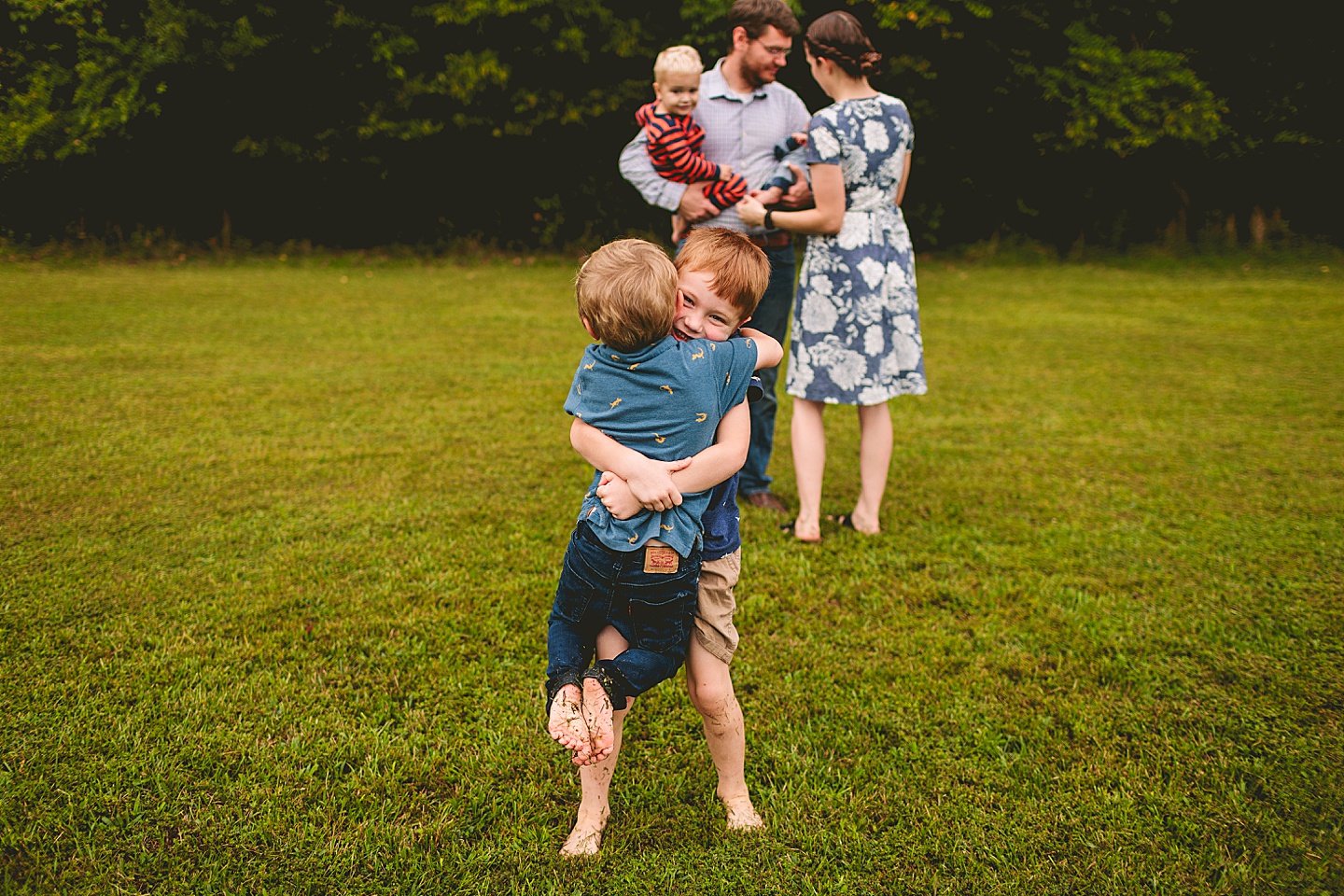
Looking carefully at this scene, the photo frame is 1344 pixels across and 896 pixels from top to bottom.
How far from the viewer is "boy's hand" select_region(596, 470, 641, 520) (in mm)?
1847

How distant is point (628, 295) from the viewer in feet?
5.76

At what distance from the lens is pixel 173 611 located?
3217 millimetres

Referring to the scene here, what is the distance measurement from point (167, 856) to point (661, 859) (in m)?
1.10

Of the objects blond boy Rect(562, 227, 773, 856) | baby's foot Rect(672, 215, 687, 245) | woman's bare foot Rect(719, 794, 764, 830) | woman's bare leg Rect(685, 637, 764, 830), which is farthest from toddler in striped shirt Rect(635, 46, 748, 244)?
woman's bare foot Rect(719, 794, 764, 830)

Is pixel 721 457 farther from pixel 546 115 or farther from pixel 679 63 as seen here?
pixel 546 115

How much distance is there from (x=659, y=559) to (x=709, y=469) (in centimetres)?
21

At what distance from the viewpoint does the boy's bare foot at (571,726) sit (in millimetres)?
1703

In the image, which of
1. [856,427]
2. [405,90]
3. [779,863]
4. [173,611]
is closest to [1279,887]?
[779,863]

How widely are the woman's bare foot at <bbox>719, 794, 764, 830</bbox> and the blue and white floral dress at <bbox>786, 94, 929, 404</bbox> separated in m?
1.94

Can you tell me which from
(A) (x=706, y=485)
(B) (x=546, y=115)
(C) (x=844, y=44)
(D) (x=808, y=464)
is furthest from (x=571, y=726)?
(B) (x=546, y=115)

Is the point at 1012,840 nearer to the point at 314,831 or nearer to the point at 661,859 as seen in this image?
the point at 661,859

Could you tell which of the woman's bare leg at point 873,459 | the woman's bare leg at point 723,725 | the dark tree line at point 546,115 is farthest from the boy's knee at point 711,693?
the dark tree line at point 546,115

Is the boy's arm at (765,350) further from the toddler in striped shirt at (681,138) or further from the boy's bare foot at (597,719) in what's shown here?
the toddler in striped shirt at (681,138)

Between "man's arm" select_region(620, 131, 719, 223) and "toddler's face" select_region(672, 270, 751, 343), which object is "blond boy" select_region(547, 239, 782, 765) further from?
"man's arm" select_region(620, 131, 719, 223)
